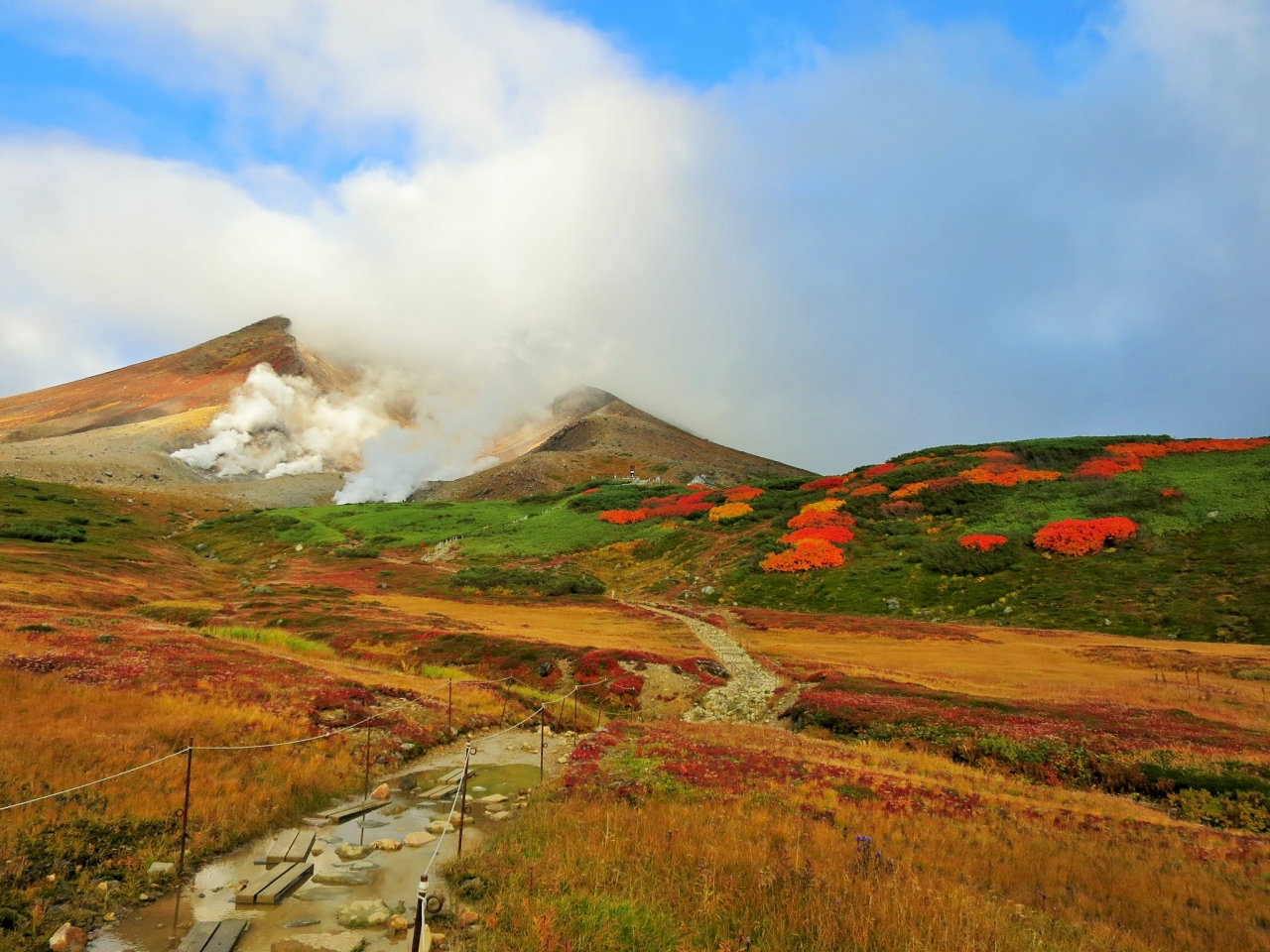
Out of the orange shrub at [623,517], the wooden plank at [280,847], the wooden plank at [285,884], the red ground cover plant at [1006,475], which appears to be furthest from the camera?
the orange shrub at [623,517]

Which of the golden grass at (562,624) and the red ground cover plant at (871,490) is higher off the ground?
the red ground cover plant at (871,490)

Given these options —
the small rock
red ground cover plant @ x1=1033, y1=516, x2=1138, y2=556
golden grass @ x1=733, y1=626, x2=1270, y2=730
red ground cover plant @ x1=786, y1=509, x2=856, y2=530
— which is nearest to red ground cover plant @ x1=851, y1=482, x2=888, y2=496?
red ground cover plant @ x1=786, y1=509, x2=856, y2=530

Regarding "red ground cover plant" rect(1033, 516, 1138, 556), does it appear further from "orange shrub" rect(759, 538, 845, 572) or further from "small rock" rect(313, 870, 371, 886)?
"small rock" rect(313, 870, 371, 886)

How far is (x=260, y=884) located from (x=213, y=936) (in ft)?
5.20

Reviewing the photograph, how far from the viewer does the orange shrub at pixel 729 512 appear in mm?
87750

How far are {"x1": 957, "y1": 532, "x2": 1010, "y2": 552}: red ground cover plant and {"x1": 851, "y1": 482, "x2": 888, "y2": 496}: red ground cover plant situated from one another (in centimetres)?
→ 1862

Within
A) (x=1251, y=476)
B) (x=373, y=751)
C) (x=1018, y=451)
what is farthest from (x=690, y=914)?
(x=1018, y=451)

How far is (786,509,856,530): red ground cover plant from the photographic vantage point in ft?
242

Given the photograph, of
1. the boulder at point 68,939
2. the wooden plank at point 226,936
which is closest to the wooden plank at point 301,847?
the wooden plank at point 226,936

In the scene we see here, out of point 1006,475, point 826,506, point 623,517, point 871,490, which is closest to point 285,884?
point 826,506

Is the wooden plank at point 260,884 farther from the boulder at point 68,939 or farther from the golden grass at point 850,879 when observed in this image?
the golden grass at point 850,879

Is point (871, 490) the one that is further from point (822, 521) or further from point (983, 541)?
point (983, 541)

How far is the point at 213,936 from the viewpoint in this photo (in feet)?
27.1

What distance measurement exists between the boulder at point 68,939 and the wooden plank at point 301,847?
309cm
